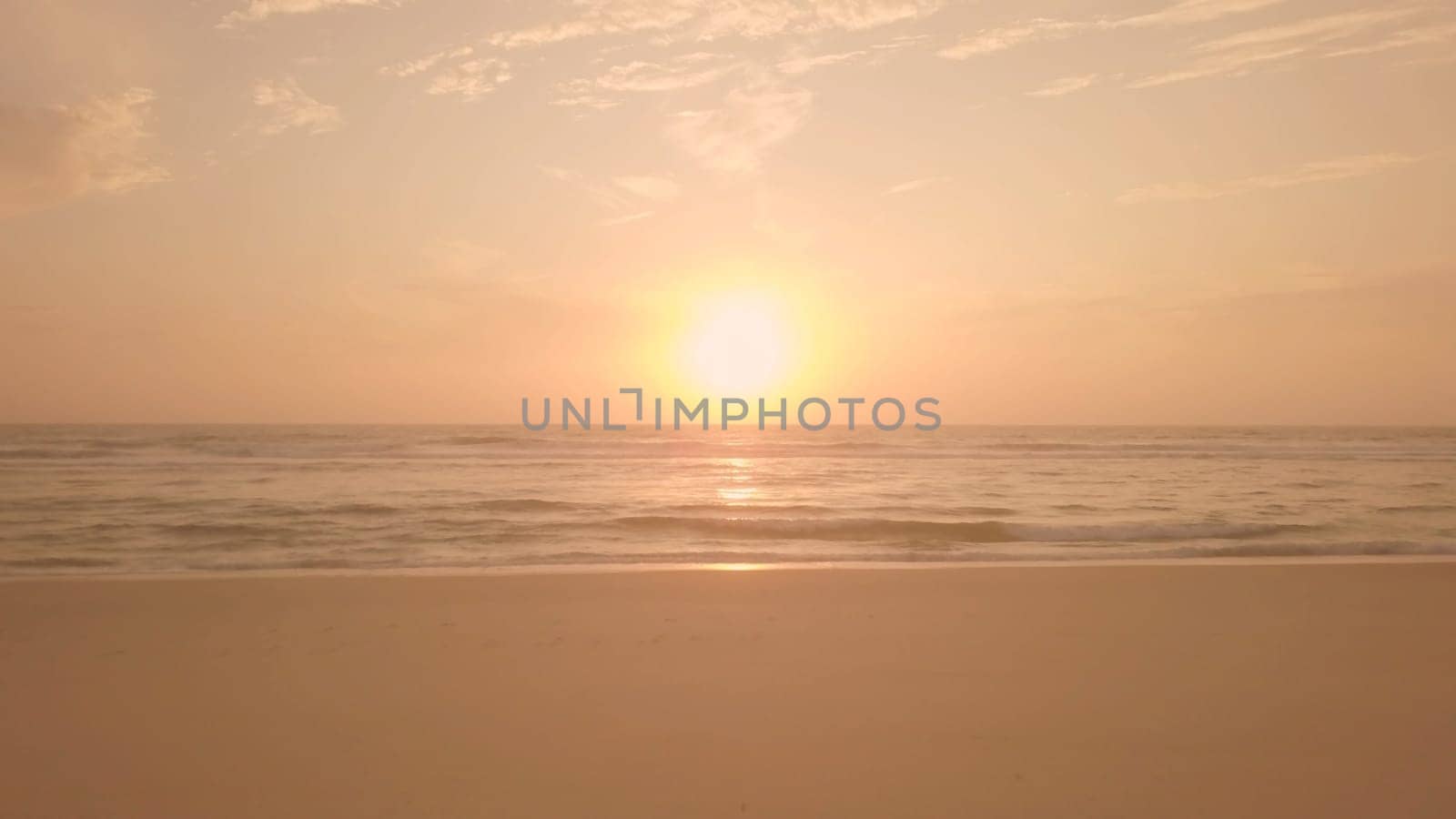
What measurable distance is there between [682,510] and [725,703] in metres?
10.7

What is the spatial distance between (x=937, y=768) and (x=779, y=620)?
285 cm

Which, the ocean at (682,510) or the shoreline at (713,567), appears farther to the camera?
the ocean at (682,510)

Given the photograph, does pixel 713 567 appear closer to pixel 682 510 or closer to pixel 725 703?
pixel 725 703

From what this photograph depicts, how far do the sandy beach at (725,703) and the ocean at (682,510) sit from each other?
3.11m

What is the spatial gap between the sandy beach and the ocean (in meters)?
3.11

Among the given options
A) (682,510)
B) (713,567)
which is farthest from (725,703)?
(682,510)

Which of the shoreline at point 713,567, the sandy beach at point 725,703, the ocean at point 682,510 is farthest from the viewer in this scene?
the ocean at point 682,510

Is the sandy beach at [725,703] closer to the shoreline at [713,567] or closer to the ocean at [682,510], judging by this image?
the shoreline at [713,567]

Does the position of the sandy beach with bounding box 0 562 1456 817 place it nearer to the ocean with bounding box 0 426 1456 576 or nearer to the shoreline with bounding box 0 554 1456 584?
the shoreline with bounding box 0 554 1456 584

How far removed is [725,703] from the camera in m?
4.97

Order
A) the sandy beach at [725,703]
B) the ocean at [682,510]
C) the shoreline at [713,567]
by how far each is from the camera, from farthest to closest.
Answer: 1. the ocean at [682,510]
2. the shoreline at [713,567]
3. the sandy beach at [725,703]

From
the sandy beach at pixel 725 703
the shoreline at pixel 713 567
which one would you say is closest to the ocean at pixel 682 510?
the shoreline at pixel 713 567

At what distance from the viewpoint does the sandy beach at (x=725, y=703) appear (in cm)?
387

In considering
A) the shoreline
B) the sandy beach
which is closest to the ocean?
the shoreline
